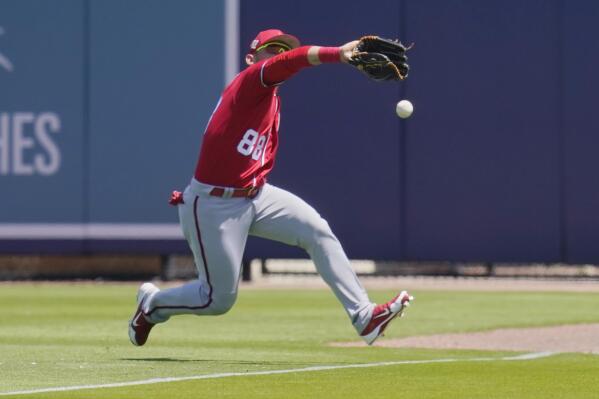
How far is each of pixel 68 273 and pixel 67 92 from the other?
9.17 feet

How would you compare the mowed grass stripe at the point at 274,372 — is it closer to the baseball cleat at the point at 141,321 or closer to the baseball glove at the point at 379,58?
the baseball cleat at the point at 141,321

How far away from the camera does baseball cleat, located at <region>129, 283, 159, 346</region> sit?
8.70m

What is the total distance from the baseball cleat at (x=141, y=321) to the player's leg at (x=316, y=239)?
2.72ft

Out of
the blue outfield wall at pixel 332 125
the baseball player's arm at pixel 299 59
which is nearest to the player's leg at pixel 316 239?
the baseball player's arm at pixel 299 59

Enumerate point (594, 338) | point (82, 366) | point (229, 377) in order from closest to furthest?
point (229, 377) < point (82, 366) < point (594, 338)

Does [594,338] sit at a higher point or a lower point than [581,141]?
lower

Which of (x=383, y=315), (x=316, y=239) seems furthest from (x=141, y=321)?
(x=383, y=315)

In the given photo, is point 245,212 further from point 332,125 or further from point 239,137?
point 332,125

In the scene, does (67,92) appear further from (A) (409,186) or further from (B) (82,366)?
(B) (82,366)

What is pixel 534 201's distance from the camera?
19.0m

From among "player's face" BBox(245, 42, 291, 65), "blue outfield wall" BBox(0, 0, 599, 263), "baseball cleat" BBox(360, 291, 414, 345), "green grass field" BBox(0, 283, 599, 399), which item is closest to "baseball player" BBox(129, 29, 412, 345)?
"baseball cleat" BBox(360, 291, 414, 345)

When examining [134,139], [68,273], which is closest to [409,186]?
[134,139]

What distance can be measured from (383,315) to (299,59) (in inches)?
59.3

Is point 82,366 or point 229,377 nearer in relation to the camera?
point 229,377
